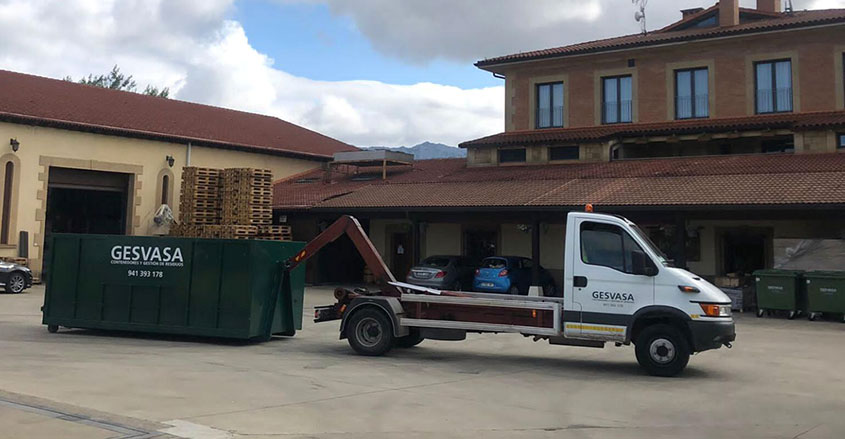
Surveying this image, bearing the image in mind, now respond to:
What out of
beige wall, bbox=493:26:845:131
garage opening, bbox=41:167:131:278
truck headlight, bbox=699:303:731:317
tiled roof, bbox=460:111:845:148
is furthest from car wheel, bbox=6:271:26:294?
truck headlight, bbox=699:303:731:317

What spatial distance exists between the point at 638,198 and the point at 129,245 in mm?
14465

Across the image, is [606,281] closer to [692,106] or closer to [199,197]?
[692,106]

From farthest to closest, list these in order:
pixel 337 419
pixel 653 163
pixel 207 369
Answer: pixel 653 163, pixel 207 369, pixel 337 419

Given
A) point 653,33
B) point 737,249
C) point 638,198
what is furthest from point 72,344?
point 653,33

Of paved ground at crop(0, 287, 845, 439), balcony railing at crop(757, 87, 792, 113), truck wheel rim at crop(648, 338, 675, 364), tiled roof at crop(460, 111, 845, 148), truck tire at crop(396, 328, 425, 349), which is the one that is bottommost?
paved ground at crop(0, 287, 845, 439)

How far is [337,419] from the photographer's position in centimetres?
753

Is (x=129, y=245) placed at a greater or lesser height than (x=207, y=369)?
greater

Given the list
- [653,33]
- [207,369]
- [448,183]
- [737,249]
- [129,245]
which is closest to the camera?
[207,369]

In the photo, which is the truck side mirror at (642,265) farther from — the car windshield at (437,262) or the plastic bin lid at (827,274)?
the car windshield at (437,262)

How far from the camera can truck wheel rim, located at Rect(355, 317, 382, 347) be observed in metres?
12.1

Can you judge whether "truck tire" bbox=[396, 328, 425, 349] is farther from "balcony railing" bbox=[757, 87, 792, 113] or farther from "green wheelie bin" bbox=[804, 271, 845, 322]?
"balcony railing" bbox=[757, 87, 792, 113]

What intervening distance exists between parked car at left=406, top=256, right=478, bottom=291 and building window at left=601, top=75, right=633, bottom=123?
8923mm

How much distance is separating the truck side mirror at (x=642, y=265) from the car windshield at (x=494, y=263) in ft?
45.8

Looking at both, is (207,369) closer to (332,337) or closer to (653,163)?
(332,337)
